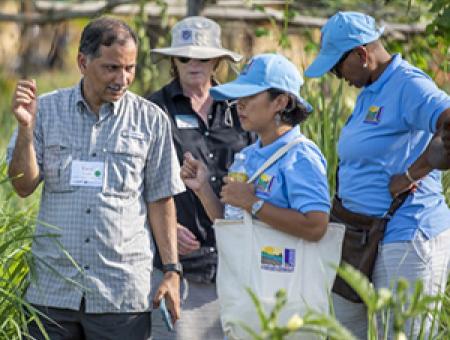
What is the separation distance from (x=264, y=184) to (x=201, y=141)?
3.25 feet

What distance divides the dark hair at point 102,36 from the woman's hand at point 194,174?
0.49m

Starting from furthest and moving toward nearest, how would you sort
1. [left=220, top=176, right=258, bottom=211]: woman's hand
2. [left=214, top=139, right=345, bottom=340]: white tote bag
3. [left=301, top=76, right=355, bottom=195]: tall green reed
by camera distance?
[left=301, top=76, right=355, bottom=195]: tall green reed
[left=220, top=176, right=258, bottom=211]: woman's hand
[left=214, top=139, right=345, bottom=340]: white tote bag

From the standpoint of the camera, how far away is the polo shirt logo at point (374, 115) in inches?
164

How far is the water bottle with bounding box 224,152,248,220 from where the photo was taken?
395 centimetres

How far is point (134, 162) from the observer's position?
4.16 metres

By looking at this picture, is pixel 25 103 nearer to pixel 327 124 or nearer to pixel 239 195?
pixel 239 195

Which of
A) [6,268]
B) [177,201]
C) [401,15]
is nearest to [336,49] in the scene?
[177,201]

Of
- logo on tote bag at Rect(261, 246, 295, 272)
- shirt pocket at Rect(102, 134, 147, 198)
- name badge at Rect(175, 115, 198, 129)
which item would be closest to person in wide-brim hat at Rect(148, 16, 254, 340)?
name badge at Rect(175, 115, 198, 129)

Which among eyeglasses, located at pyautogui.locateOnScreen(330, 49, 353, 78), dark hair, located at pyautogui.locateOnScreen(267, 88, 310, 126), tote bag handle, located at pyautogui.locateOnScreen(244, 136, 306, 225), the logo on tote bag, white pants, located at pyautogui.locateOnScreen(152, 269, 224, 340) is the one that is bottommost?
white pants, located at pyautogui.locateOnScreen(152, 269, 224, 340)

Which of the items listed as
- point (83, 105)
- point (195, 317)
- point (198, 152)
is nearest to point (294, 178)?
point (83, 105)

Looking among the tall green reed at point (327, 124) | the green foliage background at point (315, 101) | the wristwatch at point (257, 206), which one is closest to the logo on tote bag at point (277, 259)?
the wristwatch at point (257, 206)

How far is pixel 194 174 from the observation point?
4125 millimetres

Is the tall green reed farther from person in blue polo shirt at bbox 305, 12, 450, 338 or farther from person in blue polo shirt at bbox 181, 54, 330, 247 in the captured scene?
person in blue polo shirt at bbox 181, 54, 330, 247

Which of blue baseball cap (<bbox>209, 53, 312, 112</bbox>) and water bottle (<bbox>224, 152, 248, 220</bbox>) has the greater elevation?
blue baseball cap (<bbox>209, 53, 312, 112</bbox>)
